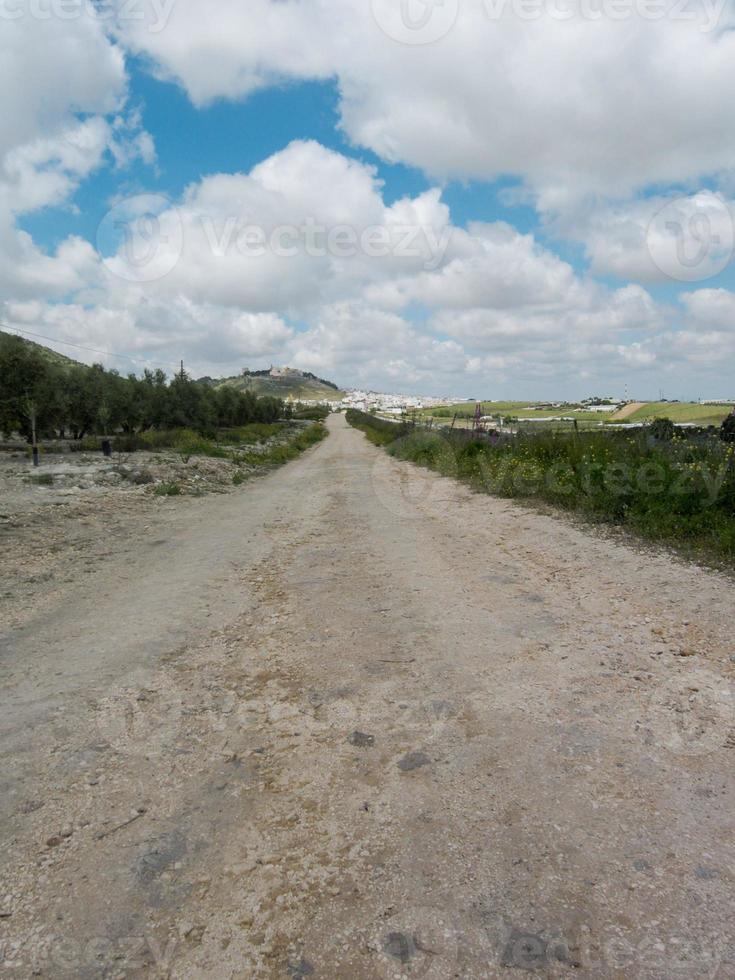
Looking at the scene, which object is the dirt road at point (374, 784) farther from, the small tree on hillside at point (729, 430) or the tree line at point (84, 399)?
the tree line at point (84, 399)

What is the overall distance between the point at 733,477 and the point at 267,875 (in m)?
7.13

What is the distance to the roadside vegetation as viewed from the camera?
23.0 feet

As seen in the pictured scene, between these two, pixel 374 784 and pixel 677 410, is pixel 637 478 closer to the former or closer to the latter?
pixel 374 784

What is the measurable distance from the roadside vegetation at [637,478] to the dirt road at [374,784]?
5.32 ft

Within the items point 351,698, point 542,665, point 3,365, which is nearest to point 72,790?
point 351,698

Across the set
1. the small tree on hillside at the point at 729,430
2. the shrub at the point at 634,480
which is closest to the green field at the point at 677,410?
the small tree on hillside at the point at 729,430

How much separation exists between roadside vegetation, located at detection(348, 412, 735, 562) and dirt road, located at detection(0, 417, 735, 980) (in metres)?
1.62

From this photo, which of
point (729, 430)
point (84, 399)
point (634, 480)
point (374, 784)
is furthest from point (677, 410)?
point (84, 399)

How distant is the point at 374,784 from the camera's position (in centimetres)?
277

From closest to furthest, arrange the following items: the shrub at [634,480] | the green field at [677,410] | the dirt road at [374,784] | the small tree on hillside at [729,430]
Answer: the dirt road at [374,784]
the shrub at [634,480]
the small tree on hillside at [729,430]
the green field at [677,410]

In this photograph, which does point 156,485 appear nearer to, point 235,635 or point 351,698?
point 235,635

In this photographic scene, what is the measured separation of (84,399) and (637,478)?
39888 millimetres

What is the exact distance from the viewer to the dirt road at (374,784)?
1.96 m

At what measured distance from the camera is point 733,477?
7207mm
